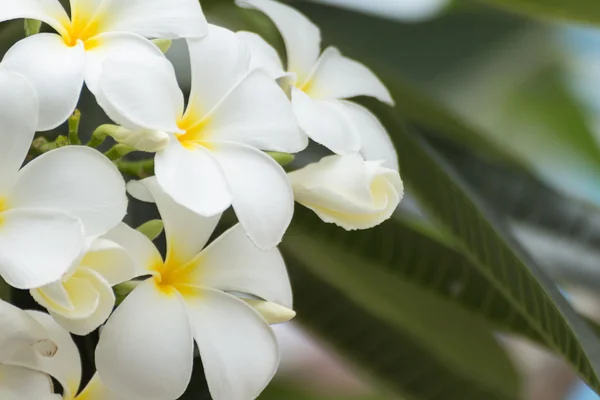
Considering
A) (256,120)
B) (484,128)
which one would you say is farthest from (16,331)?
(484,128)

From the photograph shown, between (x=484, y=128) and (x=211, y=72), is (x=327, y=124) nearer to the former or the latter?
(x=211, y=72)

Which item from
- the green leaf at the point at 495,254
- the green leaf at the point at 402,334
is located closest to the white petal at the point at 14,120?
the green leaf at the point at 495,254

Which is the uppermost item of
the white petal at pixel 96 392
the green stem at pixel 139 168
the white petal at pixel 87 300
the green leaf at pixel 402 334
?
the white petal at pixel 87 300

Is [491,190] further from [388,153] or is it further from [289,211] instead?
[289,211]

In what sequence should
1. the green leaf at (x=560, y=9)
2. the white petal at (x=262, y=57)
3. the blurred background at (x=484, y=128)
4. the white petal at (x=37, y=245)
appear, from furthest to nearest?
1. the blurred background at (x=484, y=128)
2. the green leaf at (x=560, y=9)
3. the white petal at (x=262, y=57)
4. the white petal at (x=37, y=245)

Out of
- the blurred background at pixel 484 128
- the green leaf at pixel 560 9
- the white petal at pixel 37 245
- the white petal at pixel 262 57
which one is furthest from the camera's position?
the blurred background at pixel 484 128

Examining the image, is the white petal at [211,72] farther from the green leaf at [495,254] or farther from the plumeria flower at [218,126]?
the green leaf at [495,254]

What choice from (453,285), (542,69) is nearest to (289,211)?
(453,285)
